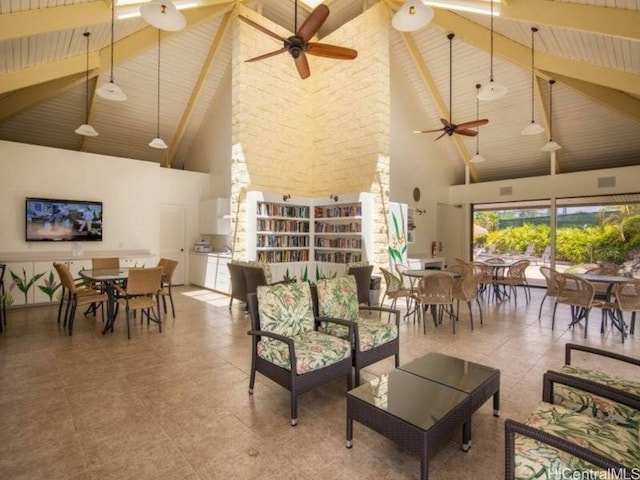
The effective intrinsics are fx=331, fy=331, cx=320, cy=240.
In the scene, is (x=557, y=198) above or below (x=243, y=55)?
below

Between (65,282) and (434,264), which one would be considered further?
(434,264)

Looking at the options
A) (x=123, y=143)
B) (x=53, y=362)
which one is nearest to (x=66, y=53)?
(x=123, y=143)

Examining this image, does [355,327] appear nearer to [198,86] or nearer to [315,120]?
[315,120]

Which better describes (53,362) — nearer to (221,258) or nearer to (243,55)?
(221,258)

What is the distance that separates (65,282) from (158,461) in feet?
12.6

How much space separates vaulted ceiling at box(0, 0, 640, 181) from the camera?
459cm

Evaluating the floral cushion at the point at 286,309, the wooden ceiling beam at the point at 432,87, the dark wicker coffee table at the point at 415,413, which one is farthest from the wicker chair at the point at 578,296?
the wooden ceiling beam at the point at 432,87

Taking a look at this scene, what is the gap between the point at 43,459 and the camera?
205 centimetres

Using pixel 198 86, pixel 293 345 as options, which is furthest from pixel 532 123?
pixel 198 86

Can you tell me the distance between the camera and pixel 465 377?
240 centimetres

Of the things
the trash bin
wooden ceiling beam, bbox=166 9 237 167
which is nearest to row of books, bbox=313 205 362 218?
the trash bin

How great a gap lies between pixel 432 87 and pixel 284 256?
5.81 m

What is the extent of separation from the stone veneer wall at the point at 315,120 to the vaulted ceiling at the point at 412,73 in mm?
502

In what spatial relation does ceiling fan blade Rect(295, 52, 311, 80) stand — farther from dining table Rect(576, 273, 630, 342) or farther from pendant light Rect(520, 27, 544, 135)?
dining table Rect(576, 273, 630, 342)
